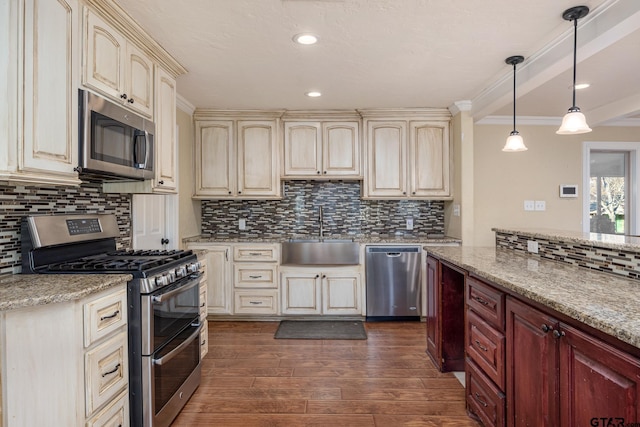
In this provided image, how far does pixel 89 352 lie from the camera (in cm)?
145

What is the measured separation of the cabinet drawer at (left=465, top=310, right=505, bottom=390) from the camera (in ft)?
5.55

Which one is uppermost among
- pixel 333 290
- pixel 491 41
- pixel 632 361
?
pixel 491 41

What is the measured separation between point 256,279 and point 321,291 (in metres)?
0.71

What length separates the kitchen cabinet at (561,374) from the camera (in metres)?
1.02

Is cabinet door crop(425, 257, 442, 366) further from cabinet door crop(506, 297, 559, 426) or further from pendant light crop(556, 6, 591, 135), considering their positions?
pendant light crop(556, 6, 591, 135)

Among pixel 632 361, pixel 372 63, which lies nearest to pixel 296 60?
pixel 372 63

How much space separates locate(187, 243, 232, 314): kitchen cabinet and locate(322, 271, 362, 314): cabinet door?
1.04 meters

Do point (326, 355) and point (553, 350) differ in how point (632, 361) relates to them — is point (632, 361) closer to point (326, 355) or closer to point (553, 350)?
point (553, 350)

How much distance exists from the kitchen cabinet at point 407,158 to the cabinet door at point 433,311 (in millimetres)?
1421

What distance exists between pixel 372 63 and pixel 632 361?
2412 millimetres

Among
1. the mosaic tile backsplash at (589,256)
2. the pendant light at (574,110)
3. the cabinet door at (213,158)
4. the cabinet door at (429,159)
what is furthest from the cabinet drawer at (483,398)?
the cabinet door at (213,158)

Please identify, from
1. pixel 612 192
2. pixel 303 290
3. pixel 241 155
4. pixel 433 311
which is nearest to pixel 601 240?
pixel 433 311

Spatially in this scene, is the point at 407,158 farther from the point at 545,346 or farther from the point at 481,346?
the point at 545,346

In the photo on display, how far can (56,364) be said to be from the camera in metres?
1.39
